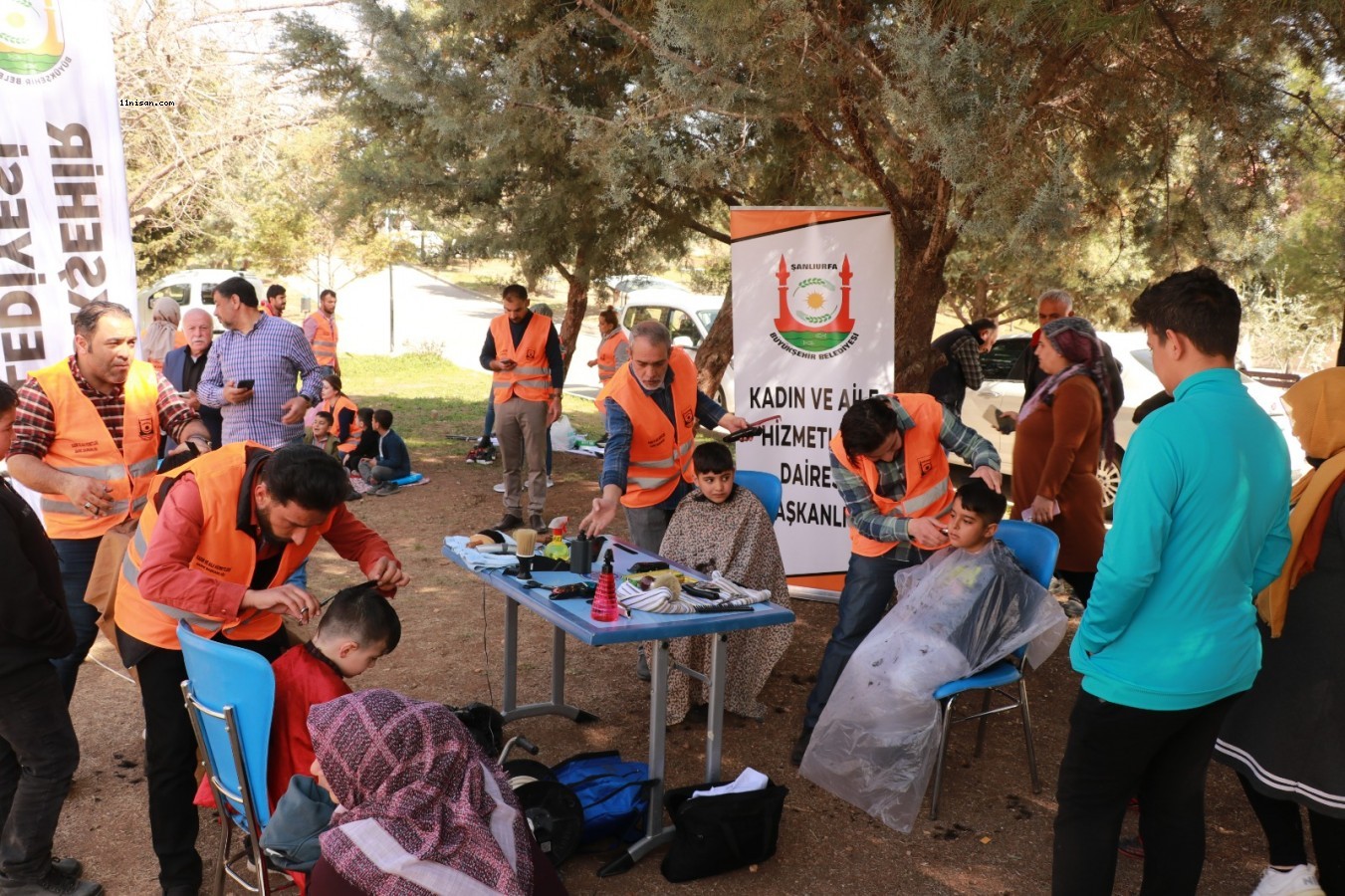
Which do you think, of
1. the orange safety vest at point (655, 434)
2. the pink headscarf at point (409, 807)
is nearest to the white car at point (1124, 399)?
the orange safety vest at point (655, 434)

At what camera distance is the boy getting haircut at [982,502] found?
4.23m

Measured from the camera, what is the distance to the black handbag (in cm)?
364

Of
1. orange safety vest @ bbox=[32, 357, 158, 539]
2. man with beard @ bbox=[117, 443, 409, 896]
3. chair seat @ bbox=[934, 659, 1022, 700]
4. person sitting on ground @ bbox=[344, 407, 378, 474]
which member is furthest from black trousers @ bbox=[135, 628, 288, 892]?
person sitting on ground @ bbox=[344, 407, 378, 474]

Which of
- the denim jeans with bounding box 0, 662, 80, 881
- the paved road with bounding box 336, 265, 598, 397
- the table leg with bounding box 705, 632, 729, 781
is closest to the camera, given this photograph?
the denim jeans with bounding box 0, 662, 80, 881

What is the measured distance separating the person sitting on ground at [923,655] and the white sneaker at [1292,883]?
106cm

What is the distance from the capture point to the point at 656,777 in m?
3.81

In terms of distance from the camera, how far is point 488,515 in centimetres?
876

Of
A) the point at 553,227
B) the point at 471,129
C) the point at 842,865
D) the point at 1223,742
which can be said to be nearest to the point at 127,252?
the point at 471,129

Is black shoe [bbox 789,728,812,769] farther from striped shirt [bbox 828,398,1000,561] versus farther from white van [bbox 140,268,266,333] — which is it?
white van [bbox 140,268,266,333]

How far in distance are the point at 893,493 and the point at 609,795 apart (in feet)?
5.56

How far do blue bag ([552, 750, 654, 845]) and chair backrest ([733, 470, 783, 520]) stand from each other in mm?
1631

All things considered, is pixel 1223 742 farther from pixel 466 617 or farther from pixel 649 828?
pixel 466 617

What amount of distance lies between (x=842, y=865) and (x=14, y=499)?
9.55 feet

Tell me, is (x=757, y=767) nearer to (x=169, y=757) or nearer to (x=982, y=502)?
(x=982, y=502)
